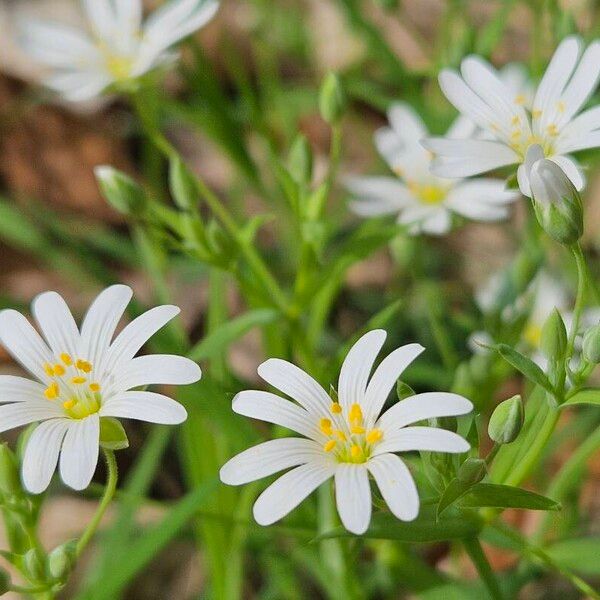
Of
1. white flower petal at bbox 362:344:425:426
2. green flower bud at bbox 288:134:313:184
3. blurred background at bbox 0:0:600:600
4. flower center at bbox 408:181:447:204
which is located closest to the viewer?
white flower petal at bbox 362:344:425:426

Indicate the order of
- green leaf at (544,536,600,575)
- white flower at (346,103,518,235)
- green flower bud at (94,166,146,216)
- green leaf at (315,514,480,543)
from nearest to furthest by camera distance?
1. green leaf at (315,514,480,543)
2. green leaf at (544,536,600,575)
3. green flower bud at (94,166,146,216)
4. white flower at (346,103,518,235)

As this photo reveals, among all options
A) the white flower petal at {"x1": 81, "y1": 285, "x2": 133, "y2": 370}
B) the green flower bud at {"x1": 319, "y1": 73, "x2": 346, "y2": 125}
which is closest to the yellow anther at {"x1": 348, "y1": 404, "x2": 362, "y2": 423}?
the white flower petal at {"x1": 81, "y1": 285, "x2": 133, "y2": 370}

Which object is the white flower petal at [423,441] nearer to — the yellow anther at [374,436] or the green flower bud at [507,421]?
the yellow anther at [374,436]

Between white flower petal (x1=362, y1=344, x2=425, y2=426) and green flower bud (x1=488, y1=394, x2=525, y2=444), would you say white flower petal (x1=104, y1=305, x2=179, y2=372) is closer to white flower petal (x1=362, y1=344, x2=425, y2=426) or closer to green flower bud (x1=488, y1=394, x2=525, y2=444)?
white flower petal (x1=362, y1=344, x2=425, y2=426)

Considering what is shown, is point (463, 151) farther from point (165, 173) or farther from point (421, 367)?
point (165, 173)

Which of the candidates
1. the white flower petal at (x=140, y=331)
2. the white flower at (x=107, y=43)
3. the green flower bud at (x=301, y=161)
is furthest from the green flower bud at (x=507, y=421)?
the white flower at (x=107, y=43)
